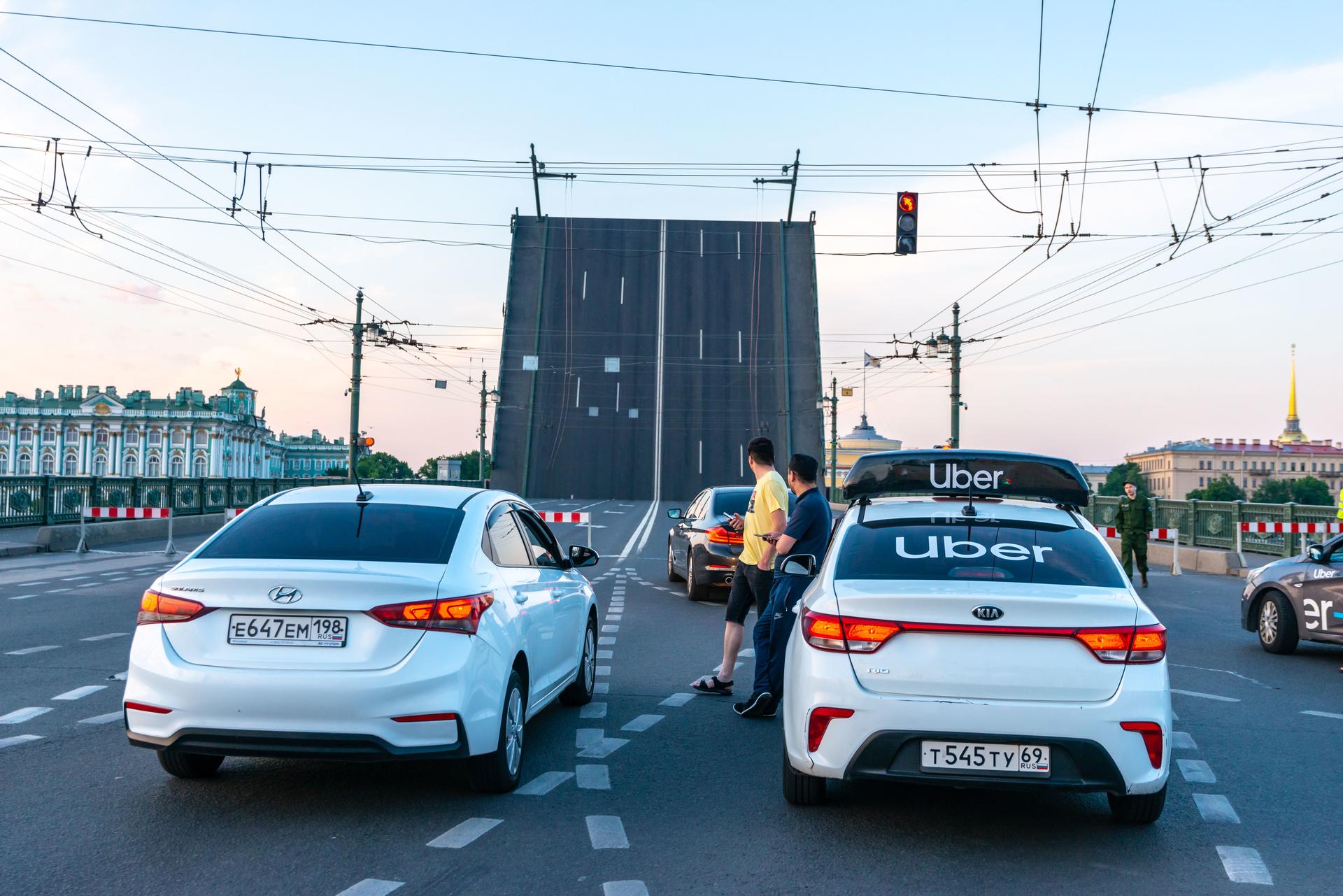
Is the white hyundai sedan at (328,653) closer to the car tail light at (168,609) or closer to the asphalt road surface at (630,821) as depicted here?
the car tail light at (168,609)

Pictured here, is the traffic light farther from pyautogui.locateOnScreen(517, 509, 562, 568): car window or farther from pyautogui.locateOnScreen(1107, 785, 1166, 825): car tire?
pyautogui.locateOnScreen(1107, 785, 1166, 825): car tire

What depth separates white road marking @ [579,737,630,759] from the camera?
6418 millimetres

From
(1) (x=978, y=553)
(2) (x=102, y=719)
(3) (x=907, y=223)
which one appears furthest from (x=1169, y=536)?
(2) (x=102, y=719)

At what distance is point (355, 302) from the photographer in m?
39.3

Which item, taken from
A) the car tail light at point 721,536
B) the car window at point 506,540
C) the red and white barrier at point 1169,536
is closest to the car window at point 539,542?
the car window at point 506,540

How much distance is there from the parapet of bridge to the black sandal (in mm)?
36401

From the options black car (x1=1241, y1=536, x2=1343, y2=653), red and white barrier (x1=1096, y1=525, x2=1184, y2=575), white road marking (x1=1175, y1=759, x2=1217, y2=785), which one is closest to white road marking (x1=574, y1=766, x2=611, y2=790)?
white road marking (x1=1175, y1=759, x2=1217, y2=785)

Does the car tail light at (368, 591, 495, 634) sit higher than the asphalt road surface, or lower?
higher

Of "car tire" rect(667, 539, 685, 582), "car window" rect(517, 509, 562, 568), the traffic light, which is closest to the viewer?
"car window" rect(517, 509, 562, 568)

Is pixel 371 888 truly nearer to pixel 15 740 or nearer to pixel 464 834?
pixel 464 834

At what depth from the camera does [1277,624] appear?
11383 millimetres

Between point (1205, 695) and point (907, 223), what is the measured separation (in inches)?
475

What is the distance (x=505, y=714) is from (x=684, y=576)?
12.1 metres

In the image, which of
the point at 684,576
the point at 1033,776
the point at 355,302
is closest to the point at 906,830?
the point at 1033,776
